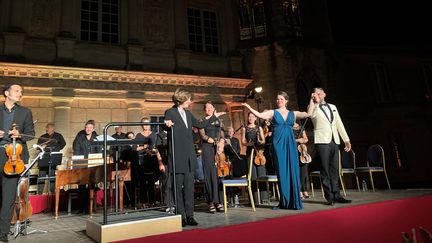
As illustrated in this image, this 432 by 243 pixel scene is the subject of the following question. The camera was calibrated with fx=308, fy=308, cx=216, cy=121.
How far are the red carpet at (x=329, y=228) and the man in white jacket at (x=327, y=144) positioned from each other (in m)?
1.05

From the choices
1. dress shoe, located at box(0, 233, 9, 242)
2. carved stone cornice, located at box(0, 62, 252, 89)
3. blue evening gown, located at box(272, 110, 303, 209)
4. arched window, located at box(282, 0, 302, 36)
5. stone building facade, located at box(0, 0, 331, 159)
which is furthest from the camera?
arched window, located at box(282, 0, 302, 36)

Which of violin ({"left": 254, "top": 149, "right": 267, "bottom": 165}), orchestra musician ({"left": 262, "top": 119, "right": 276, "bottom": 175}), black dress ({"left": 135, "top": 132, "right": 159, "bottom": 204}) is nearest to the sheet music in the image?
black dress ({"left": 135, "top": 132, "right": 159, "bottom": 204})

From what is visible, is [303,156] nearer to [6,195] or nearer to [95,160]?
[95,160]

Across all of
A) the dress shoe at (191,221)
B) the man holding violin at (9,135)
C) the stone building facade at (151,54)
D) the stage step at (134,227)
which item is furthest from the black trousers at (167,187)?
the stone building facade at (151,54)

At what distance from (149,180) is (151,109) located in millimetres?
4585

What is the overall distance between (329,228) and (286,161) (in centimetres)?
149

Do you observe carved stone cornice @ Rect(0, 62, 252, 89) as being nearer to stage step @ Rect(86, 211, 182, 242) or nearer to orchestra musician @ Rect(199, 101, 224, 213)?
orchestra musician @ Rect(199, 101, 224, 213)

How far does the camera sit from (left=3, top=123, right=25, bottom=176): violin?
3499 mm

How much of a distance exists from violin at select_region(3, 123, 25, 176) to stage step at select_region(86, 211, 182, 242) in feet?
3.51

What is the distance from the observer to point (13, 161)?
3521 millimetres

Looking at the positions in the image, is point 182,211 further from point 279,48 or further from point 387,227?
point 279,48

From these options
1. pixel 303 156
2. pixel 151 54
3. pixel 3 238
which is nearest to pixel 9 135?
pixel 3 238

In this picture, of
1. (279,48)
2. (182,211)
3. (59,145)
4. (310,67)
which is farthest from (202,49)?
(182,211)

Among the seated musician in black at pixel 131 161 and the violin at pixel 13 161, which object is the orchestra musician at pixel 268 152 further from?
the violin at pixel 13 161
